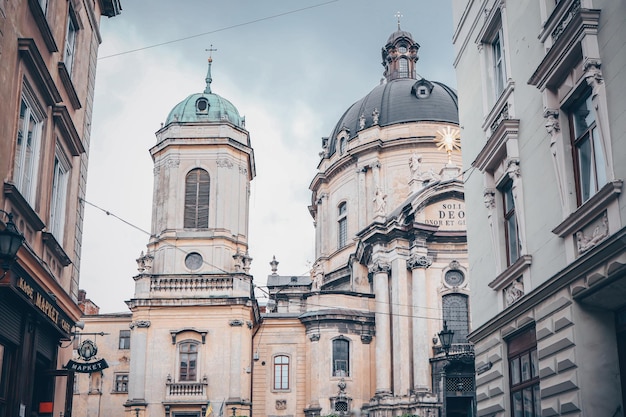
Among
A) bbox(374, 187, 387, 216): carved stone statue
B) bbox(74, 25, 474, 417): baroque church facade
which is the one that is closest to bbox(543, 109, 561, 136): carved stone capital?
bbox(74, 25, 474, 417): baroque church facade

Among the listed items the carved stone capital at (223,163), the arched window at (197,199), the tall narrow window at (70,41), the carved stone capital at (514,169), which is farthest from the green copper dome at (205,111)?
the carved stone capital at (514,169)

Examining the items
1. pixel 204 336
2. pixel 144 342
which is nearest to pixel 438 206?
pixel 204 336

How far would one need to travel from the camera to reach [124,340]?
163ft

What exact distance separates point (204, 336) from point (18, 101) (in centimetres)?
2968

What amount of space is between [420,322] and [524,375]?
94.7 ft

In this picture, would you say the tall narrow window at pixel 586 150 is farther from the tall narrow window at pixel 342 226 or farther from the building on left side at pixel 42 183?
the tall narrow window at pixel 342 226

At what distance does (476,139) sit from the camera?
18047mm

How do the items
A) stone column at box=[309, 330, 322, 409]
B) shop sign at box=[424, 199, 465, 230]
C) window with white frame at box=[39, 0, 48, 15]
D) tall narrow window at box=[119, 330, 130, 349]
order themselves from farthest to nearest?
tall narrow window at box=[119, 330, 130, 349] → shop sign at box=[424, 199, 465, 230] → stone column at box=[309, 330, 322, 409] → window with white frame at box=[39, 0, 48, 15]

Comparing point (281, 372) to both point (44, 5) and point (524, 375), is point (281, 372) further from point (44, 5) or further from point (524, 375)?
point (44, 5)

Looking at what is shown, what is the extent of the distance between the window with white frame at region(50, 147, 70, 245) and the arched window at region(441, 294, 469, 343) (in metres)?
30.0

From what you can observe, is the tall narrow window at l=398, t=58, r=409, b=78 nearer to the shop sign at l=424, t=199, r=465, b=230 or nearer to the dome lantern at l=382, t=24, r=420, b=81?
the dome lantern at l=382, t=24, r=420, b=81

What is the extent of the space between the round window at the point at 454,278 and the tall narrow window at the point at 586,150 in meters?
32.4

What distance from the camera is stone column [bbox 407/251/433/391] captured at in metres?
42.4

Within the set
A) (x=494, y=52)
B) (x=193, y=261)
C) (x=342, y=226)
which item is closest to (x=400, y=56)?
(x=342, y=226)
